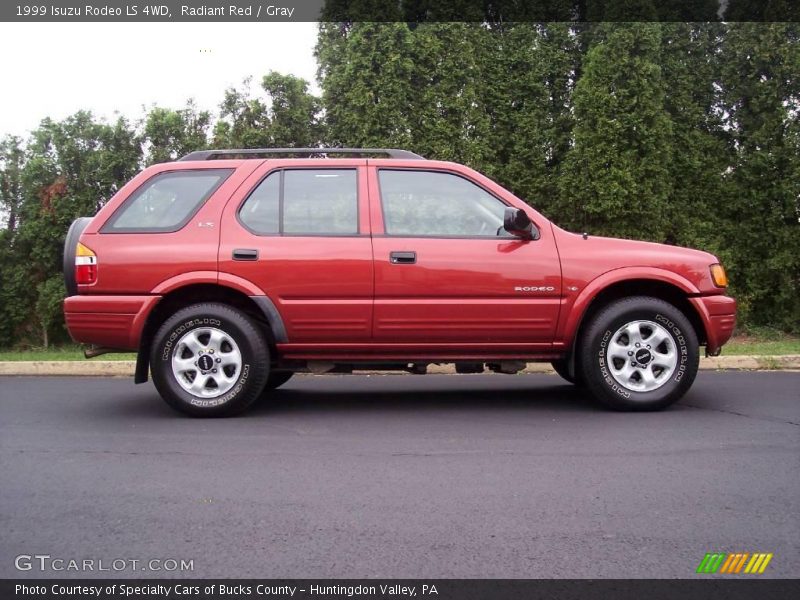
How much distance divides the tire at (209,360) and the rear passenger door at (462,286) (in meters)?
0.93

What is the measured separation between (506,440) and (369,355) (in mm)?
1343

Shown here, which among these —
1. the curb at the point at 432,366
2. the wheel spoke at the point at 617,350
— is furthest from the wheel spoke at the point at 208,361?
the curb at the point at 432,366

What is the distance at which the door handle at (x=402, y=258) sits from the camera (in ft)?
17.4

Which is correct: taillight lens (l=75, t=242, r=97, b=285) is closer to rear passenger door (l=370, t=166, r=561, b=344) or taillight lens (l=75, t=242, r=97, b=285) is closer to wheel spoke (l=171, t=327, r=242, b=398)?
wheel spoke (l=171, t=327, r=242, b=398)

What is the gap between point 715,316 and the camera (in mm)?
5391

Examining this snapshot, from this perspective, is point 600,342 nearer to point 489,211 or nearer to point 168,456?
point 489,211

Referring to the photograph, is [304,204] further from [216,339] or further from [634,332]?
[634,332]

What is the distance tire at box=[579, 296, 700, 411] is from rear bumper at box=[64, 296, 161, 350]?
3.20m

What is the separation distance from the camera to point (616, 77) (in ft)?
38.8

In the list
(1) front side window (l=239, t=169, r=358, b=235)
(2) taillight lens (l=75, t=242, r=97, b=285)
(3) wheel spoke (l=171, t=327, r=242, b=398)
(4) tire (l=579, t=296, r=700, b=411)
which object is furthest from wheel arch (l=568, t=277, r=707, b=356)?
(2) taillight lens (l=75, t=242, r=97, b=285)

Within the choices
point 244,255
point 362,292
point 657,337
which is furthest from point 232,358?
point 657,337

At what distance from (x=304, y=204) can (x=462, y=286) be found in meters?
1.34

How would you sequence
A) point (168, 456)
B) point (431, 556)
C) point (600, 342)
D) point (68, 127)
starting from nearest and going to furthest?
point (431, 556) → point (168, 456) → point (600, 342) → point (68, 127)
